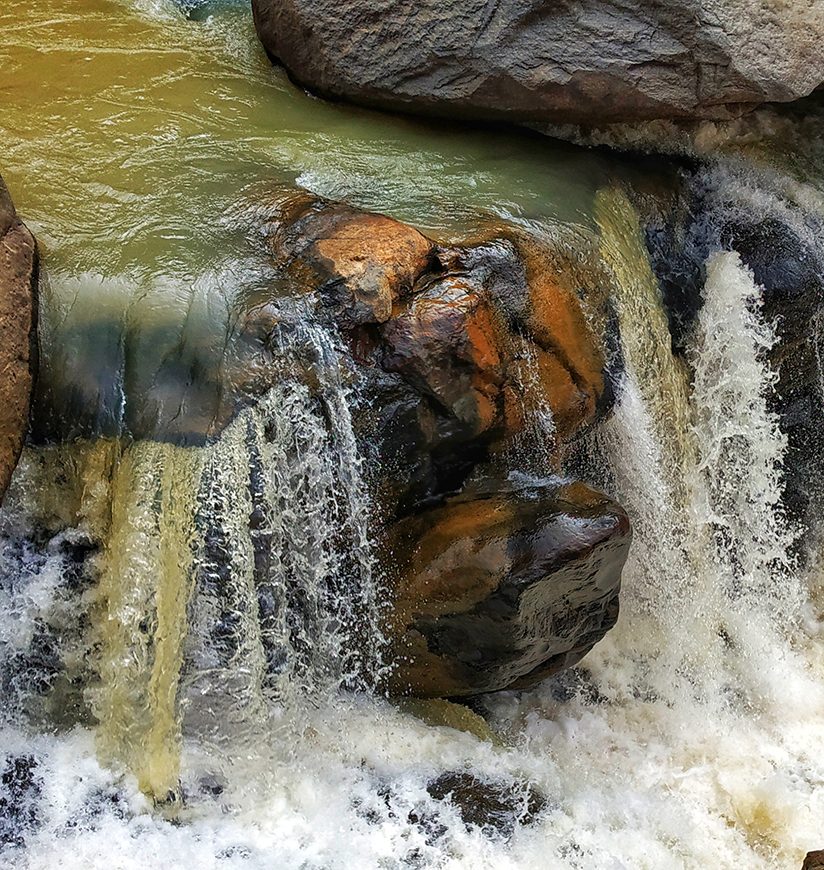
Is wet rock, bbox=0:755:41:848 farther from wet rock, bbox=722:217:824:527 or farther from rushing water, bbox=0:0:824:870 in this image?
wet rock, bbox=722:217:824:527

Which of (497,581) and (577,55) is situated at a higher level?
(577,55)

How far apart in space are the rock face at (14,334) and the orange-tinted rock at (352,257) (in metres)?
0.84

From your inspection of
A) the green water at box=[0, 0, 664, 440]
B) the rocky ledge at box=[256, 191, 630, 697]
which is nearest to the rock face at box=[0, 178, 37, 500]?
the green water at box=[0, 0, 664, 440]

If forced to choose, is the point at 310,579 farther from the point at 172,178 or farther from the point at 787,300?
the point at 787,300

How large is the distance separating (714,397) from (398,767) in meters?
2.04

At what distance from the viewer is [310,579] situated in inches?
138

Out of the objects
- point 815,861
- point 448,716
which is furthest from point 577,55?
point 815,861

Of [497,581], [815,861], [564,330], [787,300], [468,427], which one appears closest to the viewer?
[815,861]

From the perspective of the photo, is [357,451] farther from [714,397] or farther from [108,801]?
[714,397]

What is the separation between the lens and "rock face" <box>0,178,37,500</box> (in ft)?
10.5

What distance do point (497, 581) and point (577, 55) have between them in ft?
7.67

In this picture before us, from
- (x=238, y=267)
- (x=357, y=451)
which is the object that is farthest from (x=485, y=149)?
(x=357, y=451)

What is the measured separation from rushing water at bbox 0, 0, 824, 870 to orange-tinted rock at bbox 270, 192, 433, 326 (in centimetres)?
14

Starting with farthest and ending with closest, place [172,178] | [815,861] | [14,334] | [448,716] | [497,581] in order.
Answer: [172,178] → [448,716] → [497,581] → [14,334] → [815,861]
